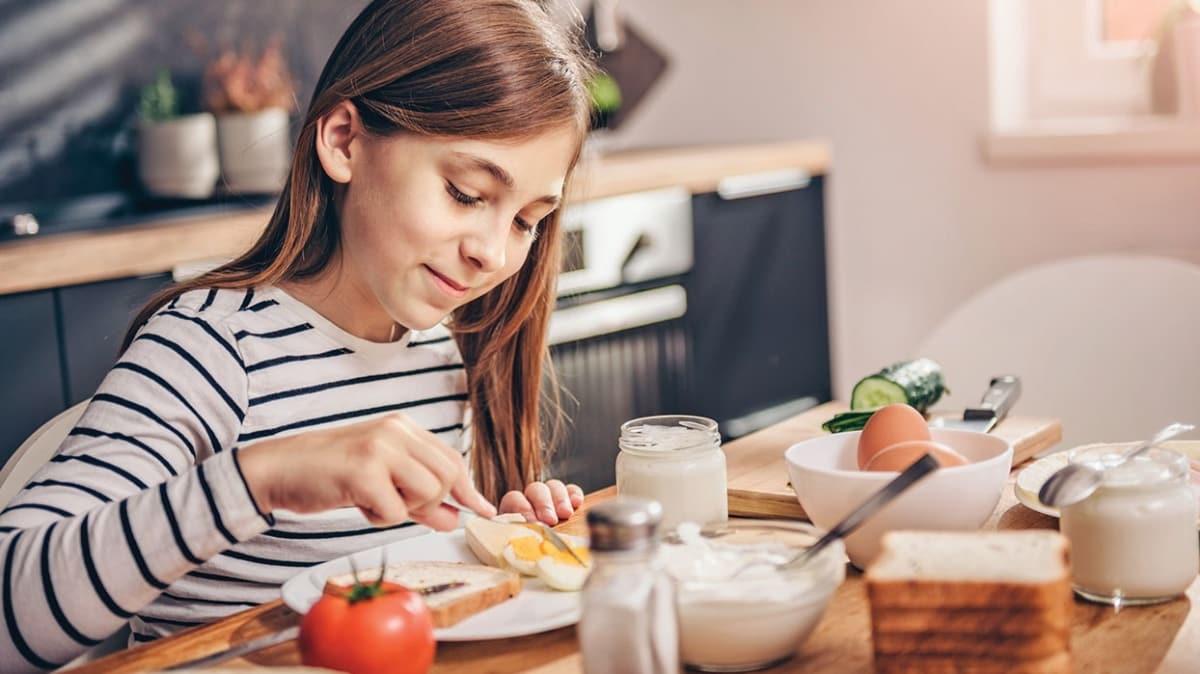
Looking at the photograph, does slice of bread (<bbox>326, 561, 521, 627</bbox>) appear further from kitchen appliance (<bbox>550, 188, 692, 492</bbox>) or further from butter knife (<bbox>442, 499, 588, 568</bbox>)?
kitchen appliance (<bbox>550, 188, 692, 492</bbox>)

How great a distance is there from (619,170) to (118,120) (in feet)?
3.10

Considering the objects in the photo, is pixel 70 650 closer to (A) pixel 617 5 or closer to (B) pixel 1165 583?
(B) pixel 1165 583

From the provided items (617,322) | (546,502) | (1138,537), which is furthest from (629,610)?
(617,322)

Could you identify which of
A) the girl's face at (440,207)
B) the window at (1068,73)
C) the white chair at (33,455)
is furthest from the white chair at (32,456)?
the window at (1068,73)

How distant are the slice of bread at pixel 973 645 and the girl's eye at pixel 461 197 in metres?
0.61

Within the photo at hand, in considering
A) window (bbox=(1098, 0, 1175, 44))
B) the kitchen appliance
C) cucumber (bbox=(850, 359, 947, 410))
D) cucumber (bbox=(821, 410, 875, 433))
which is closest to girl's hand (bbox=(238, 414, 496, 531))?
cucumber (bbox=(821, 410, 875, 433))

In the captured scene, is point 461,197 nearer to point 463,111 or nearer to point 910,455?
point 463,111

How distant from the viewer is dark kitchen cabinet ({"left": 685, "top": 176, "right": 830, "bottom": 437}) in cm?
312

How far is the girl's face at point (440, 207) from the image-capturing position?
127cm

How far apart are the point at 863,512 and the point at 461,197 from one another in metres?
0.54

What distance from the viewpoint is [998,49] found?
3.15 meters

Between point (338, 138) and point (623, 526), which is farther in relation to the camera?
point (338, 138)

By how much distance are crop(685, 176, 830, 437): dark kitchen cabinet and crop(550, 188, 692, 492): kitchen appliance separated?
0.22ft

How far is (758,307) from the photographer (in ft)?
10.7
